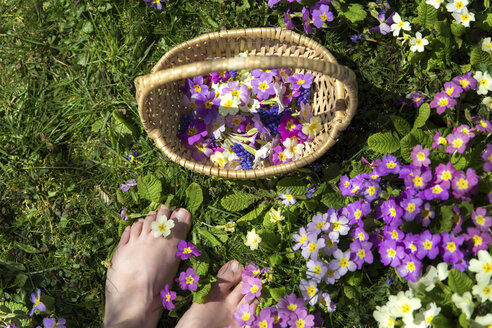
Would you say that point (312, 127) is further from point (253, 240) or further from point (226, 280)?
point (226, 280)

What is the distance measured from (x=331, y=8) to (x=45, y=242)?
1.95m

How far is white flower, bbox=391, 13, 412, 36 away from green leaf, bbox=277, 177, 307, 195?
86cm

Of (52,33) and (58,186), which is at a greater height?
(52,33)

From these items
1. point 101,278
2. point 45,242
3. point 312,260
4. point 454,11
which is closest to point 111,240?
point 101,278

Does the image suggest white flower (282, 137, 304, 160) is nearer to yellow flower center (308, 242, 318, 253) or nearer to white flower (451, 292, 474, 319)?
yellow flower center (308, 242, 318, 253)

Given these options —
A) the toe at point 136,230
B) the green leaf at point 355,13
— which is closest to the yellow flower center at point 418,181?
the green leaf at point 355,13

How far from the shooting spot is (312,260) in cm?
220

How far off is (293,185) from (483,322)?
3.28ft

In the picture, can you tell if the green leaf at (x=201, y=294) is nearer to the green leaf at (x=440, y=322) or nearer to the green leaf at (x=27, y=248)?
the green leaf at (x=27, y=248)

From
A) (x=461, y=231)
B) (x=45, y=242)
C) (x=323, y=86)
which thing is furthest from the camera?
(x=45, y=242)

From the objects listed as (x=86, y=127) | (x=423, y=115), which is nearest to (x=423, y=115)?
(x=423, y=115)

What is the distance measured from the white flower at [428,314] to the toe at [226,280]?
888mm

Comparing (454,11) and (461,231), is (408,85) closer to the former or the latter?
(454,11)

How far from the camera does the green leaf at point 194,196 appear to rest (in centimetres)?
258
